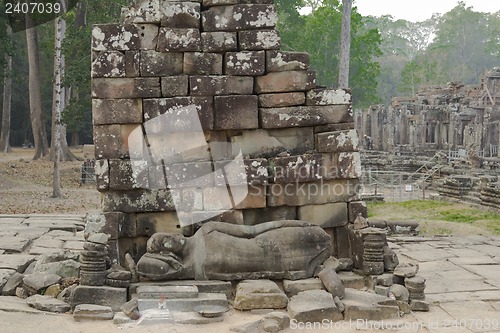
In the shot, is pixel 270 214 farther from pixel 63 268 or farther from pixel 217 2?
pixel 217 2

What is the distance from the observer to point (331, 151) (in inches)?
305

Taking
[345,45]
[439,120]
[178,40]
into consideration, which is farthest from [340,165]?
[439,120]

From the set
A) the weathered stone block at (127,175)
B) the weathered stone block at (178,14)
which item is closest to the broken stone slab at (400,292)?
the weathered stone block at (127,175)

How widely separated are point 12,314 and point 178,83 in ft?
11.0

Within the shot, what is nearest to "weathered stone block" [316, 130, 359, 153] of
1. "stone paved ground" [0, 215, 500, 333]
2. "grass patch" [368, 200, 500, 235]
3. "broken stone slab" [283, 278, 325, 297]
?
"broken stone slab" [283, 278, 325, 297]

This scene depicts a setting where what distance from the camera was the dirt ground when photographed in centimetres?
1705

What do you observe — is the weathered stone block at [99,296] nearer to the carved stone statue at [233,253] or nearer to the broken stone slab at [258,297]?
the carved stone statue at [233,253]

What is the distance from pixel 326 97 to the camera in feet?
25.4

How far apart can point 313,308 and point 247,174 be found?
1.99 m

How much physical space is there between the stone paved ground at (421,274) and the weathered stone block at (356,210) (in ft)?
4.36

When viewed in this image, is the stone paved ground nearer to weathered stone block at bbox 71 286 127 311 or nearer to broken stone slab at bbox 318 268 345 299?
weathered stone block at bbox 71 286 127 311

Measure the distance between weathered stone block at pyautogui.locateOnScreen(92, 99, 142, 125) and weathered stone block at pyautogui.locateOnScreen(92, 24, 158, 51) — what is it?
2.21 feet

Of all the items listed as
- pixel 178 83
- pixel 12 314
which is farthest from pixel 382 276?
pixel 12 314

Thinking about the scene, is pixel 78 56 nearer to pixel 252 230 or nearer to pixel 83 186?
pixel 83 186
